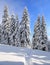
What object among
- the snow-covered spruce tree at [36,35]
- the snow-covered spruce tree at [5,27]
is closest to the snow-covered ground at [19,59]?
the snow-covered spruce tree at [36,35]

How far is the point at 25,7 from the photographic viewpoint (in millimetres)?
41344

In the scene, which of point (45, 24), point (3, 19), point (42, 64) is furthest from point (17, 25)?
point (42, 64)

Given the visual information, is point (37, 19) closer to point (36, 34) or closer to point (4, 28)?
point (36, 34)

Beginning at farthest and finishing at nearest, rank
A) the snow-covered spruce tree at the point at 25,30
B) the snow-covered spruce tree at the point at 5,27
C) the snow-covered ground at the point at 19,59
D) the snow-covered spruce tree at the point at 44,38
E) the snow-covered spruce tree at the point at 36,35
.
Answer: the snow-covered spruce tree at the point at 5,27 → the snow-covered spruce tree at the point at 36,35 → the snow-covered spruce tree at the point at 44,38 → the snow-covered spruce tree at the point at 25,30 → the snow-covered ground at the point at 19,59

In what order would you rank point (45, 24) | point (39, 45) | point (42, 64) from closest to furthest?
point (42, 64), point (39, 45), point (45, 24)

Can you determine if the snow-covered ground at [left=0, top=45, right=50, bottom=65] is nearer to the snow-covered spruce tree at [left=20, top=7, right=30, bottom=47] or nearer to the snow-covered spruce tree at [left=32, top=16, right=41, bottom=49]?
the snow-covered spruce tree at [left=20, top=7, right=30, bottom=47]

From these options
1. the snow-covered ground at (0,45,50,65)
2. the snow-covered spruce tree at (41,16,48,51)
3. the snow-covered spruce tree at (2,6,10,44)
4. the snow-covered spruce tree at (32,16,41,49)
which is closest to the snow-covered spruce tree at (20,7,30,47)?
the snow-covered spruce tree at (32,16,41,49)

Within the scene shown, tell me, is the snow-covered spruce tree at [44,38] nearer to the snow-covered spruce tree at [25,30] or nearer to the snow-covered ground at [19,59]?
the snow-covered spruce tree at [25,30]

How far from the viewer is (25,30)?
39938 millimetres

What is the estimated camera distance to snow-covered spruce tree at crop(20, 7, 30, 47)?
130 feet

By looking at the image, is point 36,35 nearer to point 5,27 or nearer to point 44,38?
point 44,38

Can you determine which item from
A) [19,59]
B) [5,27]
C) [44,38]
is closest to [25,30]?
[44,38]

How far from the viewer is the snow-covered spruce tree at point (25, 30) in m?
39.8

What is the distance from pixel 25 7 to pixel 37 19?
5251mm
